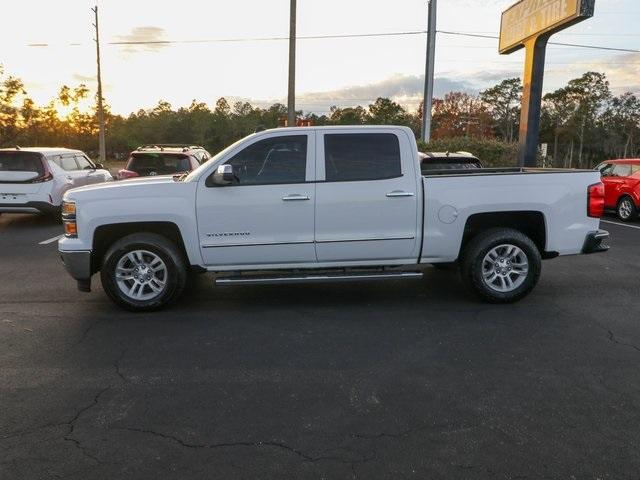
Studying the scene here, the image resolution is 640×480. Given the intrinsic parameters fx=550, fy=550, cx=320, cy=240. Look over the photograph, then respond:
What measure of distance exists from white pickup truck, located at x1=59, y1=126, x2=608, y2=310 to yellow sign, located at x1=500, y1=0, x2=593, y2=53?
25.7ft

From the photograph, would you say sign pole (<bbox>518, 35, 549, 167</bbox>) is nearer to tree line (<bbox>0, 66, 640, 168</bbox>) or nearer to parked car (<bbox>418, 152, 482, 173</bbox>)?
parked car (<bbox>418, 152, 482, 173</bbox>)

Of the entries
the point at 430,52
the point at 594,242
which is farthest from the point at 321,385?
the point at 430,52

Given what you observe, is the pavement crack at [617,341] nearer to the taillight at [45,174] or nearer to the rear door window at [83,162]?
the taillight at [45,174]

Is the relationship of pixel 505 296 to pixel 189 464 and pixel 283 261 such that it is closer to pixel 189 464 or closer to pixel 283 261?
pixel 283 261

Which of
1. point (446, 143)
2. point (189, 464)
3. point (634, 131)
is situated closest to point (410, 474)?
point (189, 464)

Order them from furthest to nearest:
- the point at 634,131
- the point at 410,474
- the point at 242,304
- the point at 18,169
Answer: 1. the point at 634,131
2. the point at 18,169
3. the point at 242,304
4. the point at 410,474

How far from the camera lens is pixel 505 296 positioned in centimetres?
603

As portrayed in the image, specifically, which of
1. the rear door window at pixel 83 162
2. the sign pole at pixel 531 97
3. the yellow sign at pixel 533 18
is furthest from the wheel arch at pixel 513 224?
the rear door window at pixel 83 162

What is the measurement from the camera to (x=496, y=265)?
6.02m

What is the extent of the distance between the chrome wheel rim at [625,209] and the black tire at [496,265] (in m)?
9.28

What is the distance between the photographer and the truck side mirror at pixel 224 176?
5484 millimetres

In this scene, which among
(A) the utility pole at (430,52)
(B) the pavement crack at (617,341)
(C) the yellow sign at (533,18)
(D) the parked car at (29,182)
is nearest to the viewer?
(B) the pavement crack at (617,341)

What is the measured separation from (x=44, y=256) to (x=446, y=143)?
17.1 metres

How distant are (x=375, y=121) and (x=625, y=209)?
4658 centimetres
